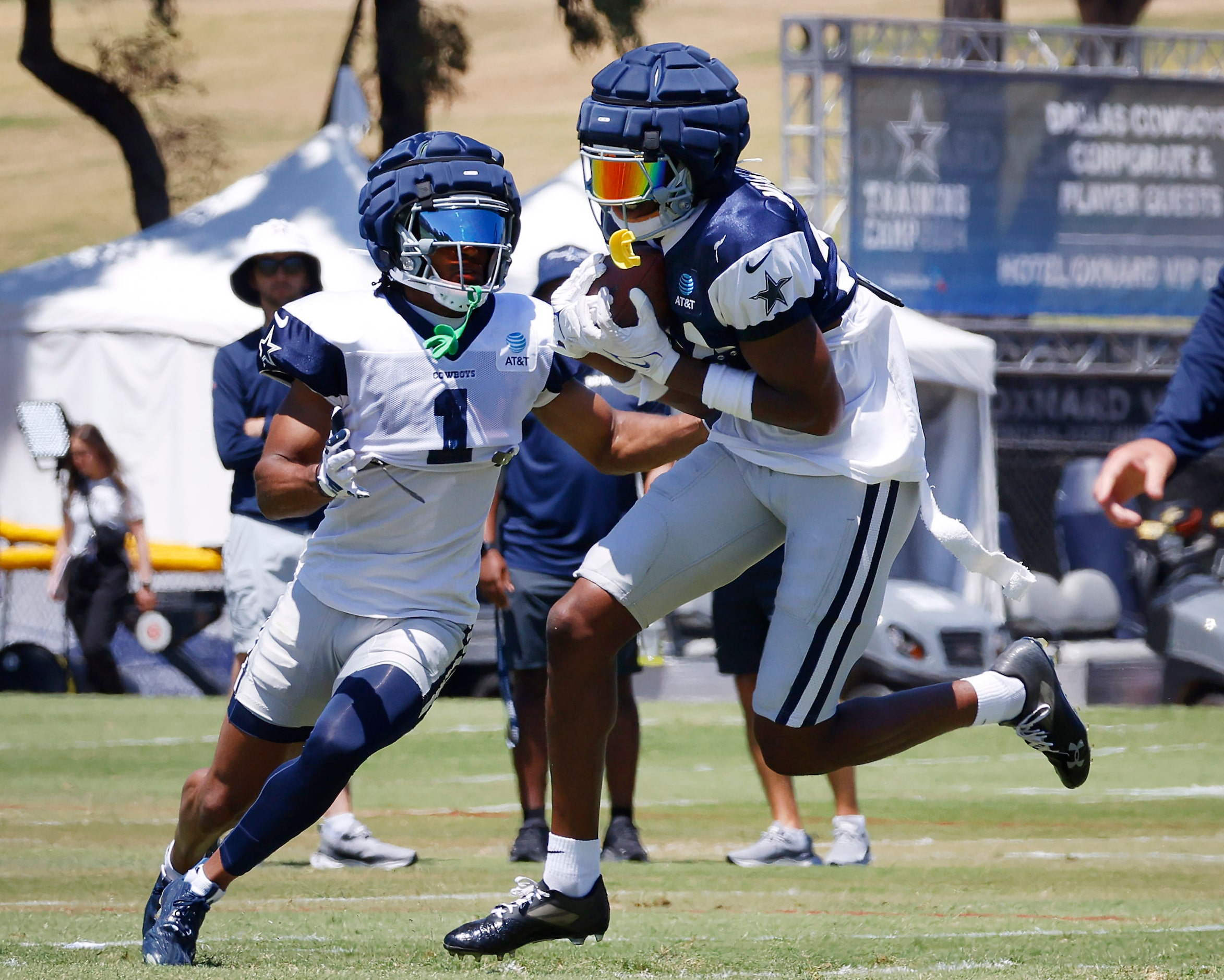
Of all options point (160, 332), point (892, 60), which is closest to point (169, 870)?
point (160, 332)

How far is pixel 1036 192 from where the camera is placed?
1689 cm

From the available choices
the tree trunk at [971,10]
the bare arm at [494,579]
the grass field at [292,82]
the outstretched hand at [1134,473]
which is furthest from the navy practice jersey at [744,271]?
the grass field at [292,82]

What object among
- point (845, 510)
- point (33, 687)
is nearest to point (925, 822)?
point (845, 510)

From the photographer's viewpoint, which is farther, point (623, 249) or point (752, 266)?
point (623, 249)

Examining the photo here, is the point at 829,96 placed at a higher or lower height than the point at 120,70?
higher

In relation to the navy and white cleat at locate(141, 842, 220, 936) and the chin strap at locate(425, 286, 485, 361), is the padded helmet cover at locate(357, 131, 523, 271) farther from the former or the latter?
the navy and white cleat at locate(141, 842, 220, 936)

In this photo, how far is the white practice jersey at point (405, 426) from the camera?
4.14 metres

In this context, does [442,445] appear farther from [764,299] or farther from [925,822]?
[925,822]

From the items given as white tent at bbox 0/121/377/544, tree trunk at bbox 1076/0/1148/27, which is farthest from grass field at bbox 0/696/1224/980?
tree trunk at bbox 1076/0/1148/27

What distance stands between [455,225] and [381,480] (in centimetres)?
60

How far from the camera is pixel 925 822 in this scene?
7562mm

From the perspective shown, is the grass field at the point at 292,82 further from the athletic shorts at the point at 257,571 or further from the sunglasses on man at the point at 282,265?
the athletic shorts at the point at 257,571

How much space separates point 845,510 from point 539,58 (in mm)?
63120

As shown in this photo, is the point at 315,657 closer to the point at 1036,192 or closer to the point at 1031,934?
the point at 1031,934
